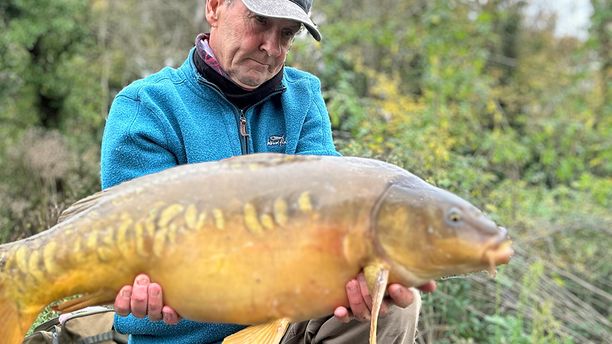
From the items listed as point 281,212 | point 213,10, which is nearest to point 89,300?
point 281,212

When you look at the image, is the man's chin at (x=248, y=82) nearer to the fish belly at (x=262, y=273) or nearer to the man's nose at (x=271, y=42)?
the man's nose at (x=271, y=42)

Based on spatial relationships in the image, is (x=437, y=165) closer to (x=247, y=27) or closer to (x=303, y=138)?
(x=303, y=138)

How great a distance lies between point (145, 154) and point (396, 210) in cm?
77

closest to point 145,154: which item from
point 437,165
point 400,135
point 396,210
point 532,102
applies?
point 396,210

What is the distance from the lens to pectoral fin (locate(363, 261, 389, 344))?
146 cm

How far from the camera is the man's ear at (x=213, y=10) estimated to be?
216cm

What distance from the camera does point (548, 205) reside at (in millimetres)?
5082

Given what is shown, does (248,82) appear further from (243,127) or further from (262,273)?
(262,273)

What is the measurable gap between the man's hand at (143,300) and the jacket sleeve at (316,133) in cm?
73

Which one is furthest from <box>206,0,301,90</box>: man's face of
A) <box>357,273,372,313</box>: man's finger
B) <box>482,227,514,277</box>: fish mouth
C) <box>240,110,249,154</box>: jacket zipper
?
<box>482,227,514,277</box>: fish mouth

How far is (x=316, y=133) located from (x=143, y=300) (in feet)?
2.89

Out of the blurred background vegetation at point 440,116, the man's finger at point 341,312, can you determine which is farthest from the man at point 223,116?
the blurred background vegetation at point 440,116

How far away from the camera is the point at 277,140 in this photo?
87.0 inches

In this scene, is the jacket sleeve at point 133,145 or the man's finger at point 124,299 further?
the jacket sleeve at point 133,145
